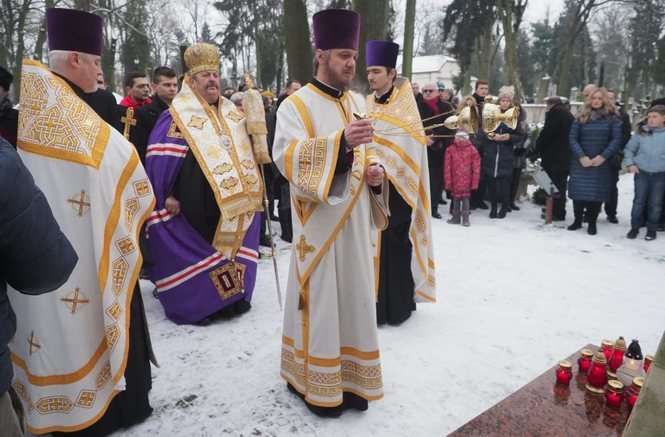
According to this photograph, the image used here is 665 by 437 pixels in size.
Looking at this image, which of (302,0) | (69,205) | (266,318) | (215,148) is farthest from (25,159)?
(302,0)

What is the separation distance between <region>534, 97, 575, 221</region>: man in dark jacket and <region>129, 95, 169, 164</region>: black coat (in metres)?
6.34

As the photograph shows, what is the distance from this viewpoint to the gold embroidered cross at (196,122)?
421cm

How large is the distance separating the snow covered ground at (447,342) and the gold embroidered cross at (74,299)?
899 mm

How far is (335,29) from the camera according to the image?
9.41ft

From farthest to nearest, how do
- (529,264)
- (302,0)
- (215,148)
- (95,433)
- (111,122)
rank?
(302,0)
(529,264)
(215,148)
(111,122)
(95,433)

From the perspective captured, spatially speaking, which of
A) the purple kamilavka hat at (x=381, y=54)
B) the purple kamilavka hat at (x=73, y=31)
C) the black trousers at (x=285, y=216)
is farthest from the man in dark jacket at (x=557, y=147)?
the purple kamilavka hat at (x=73, y=31)

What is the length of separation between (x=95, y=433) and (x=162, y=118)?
2578 millimetres

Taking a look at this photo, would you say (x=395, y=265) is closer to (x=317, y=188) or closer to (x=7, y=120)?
(x=317, y=188)

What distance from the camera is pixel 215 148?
4246 millimetres

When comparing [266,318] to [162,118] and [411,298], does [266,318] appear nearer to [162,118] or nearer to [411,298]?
[411,298]

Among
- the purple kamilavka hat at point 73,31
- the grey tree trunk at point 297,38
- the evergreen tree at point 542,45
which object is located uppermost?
the evergreen tree at point 542,45

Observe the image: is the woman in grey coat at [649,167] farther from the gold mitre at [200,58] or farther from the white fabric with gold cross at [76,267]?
the white fabric with gold cross at [76,267]

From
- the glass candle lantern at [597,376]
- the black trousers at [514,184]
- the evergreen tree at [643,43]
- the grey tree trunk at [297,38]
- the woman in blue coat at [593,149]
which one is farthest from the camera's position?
the evergreen tree at [643,43]

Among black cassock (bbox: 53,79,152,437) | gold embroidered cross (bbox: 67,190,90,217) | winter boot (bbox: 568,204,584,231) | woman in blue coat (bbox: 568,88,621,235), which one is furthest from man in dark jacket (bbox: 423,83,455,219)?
gold embroidered cross (bbox: 67,190,90,217)
